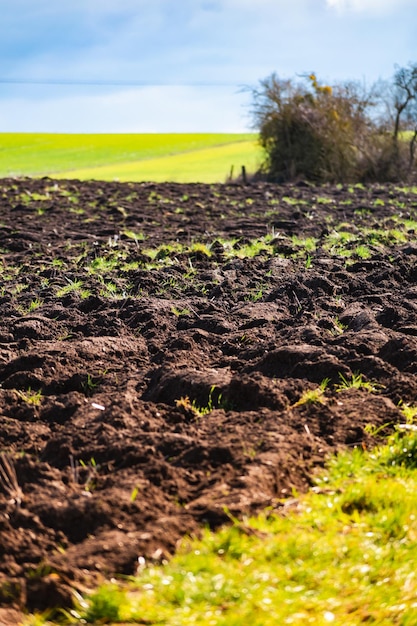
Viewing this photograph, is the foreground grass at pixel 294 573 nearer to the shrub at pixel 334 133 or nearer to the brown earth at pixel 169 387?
the brown earth at pixel 169 387

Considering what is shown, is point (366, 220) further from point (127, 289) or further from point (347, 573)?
point (347, 573)

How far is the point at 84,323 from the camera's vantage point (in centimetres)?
766

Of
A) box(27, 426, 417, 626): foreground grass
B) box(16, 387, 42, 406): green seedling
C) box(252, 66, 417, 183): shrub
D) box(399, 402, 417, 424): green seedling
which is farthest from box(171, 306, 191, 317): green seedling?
box(252, 66, 417, 183): shrub

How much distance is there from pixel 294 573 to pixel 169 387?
229cm

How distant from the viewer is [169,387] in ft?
18.4

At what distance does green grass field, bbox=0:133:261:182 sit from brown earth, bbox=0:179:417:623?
88.2 feet

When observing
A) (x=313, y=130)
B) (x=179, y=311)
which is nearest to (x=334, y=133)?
(x=313, y=130)

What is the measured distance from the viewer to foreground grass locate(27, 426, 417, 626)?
3.31 meters

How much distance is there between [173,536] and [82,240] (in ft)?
33.6

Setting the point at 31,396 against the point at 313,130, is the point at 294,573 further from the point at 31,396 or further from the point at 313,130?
the point at 313,130

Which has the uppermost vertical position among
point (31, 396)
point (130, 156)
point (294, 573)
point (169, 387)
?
point (130, 156)

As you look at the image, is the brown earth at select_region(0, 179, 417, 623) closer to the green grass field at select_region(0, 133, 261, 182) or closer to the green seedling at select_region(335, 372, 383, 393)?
the green seedling at select_region(335, 372, 383, 393)

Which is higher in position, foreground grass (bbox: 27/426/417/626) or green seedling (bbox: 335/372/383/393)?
green seedling (bbox: 335/372/383/393)

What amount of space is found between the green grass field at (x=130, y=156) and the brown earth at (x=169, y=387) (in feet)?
88.2
